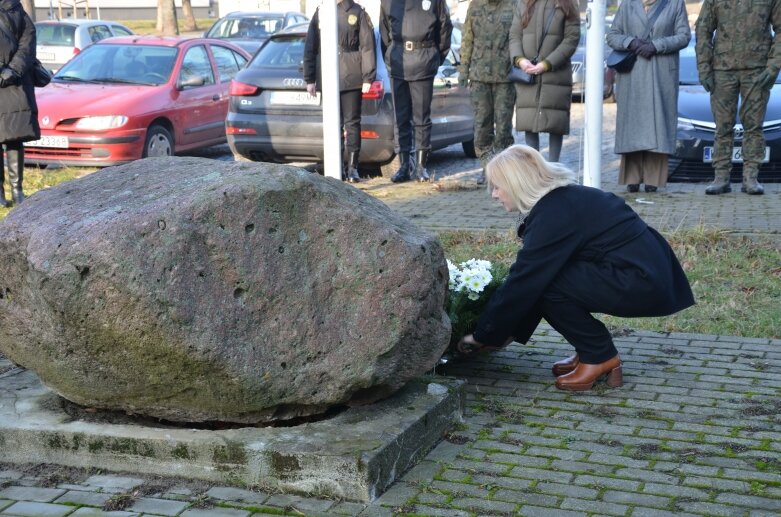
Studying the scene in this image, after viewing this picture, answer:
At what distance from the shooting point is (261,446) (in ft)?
13.4

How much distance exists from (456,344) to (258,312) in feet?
5.19

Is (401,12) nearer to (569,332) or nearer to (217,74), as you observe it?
(217,74)

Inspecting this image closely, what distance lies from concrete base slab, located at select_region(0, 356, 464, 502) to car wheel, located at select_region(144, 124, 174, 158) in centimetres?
847

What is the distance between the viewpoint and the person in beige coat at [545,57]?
10391 millimetres

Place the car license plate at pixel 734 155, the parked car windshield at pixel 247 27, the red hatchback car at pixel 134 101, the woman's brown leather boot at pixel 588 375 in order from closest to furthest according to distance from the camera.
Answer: the woman's brown leather boot at pixel 588 375, the car license plate at pixel 734 155, the red hatchback car at pixel 134 101, the parked car windshield at pixel 247 27

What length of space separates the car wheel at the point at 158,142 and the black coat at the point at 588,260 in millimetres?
8478

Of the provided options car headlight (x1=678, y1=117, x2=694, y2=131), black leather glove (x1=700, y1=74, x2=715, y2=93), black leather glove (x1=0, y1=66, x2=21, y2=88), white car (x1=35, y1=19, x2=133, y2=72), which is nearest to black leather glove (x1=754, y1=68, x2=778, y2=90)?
black leather glove (x1=700, y1=74, x2=715, y2=93)

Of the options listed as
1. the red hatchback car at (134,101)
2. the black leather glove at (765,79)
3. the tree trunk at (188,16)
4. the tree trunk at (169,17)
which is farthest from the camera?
the tree trunk at (188,16)

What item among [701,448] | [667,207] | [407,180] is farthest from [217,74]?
[701,448]

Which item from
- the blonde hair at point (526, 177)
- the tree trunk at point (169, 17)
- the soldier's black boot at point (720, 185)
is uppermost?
the tree trunk at point (169, 17)

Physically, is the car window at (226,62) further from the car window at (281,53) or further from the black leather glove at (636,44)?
the black leather glove at (636,44)

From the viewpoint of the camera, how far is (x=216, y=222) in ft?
13.3

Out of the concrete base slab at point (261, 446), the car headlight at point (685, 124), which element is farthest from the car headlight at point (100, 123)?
the concrete base slab at point (261, 446)

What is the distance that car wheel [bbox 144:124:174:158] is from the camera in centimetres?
1282
